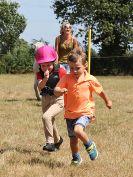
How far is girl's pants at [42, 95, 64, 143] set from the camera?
6.88 meters

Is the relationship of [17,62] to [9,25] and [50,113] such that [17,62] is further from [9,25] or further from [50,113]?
[50,113]

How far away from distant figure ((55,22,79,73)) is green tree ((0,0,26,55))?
175ft

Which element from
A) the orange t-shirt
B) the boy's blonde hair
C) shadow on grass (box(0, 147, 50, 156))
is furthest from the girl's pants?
the boy's blonde hair

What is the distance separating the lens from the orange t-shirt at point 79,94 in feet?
20.2

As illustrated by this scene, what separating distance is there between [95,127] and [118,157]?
270cm

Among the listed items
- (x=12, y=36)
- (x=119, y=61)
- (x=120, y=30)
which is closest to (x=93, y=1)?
(x=120, y=30)

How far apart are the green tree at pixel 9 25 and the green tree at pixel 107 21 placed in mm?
12893

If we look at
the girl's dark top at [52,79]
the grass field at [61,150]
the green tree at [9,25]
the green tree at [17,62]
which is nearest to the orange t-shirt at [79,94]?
the grass field at [61,150]

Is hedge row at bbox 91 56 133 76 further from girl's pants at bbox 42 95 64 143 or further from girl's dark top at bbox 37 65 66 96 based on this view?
girl's dark top at bbox 37 65 66 96

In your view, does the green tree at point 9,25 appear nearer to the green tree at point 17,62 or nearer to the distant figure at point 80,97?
the green tree at point 17,62

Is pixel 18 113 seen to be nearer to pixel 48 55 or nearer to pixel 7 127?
pixel 7 127

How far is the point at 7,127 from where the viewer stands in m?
9.28

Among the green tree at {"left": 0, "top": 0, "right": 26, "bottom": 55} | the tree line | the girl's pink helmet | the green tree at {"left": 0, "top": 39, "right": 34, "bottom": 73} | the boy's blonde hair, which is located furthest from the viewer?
the green tree at {"left": 0, "top": 0, "right": 26, "bottom": 55}

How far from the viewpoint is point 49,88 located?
7062 mm
